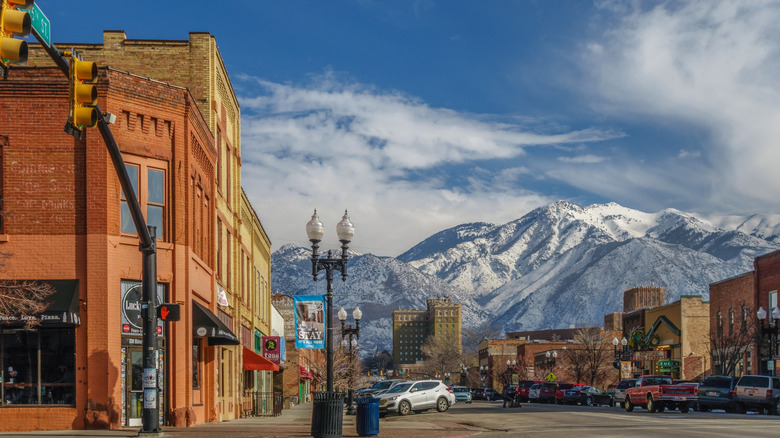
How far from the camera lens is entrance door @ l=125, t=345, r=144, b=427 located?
95.2ft

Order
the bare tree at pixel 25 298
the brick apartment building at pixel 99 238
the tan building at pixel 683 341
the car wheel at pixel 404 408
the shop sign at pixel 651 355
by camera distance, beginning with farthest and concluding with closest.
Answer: the shop sign at pixel 651 355 < the tan building at pixel 683 341 < the car wheel at pixel 404 408 < the brick apartment building at pixel 99 238 < the bare tree at pixel 25 298

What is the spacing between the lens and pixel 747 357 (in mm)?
76688

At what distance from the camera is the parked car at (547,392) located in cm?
7638

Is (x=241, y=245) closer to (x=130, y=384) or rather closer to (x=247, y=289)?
(x=247, y=289)

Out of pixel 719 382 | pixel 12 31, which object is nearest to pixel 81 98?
pixel 12 31

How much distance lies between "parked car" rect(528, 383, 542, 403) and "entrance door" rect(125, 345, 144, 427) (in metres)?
54.1

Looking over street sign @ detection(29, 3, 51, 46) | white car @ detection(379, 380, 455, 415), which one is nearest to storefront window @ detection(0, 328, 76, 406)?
street sign @ detection(29, 3, 51, 46)

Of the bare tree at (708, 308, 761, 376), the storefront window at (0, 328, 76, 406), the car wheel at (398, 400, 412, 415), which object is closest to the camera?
the storefront window at (0, 328, 76, 406)

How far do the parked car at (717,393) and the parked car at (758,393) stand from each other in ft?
1.49

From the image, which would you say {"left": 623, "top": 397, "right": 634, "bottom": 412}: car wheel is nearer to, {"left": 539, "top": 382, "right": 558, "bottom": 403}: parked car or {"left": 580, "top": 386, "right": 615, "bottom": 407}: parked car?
{"left": 580, "top": 386, "right": 615, "bottom": 407}: parked car

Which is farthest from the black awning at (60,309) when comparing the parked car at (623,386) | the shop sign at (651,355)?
the shop sign at (651,355)

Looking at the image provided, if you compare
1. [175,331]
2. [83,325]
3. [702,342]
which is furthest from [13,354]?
[702,342]

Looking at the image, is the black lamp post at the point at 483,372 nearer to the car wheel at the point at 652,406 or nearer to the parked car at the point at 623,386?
the parked car at the point at 623,386

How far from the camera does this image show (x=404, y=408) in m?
48.2
